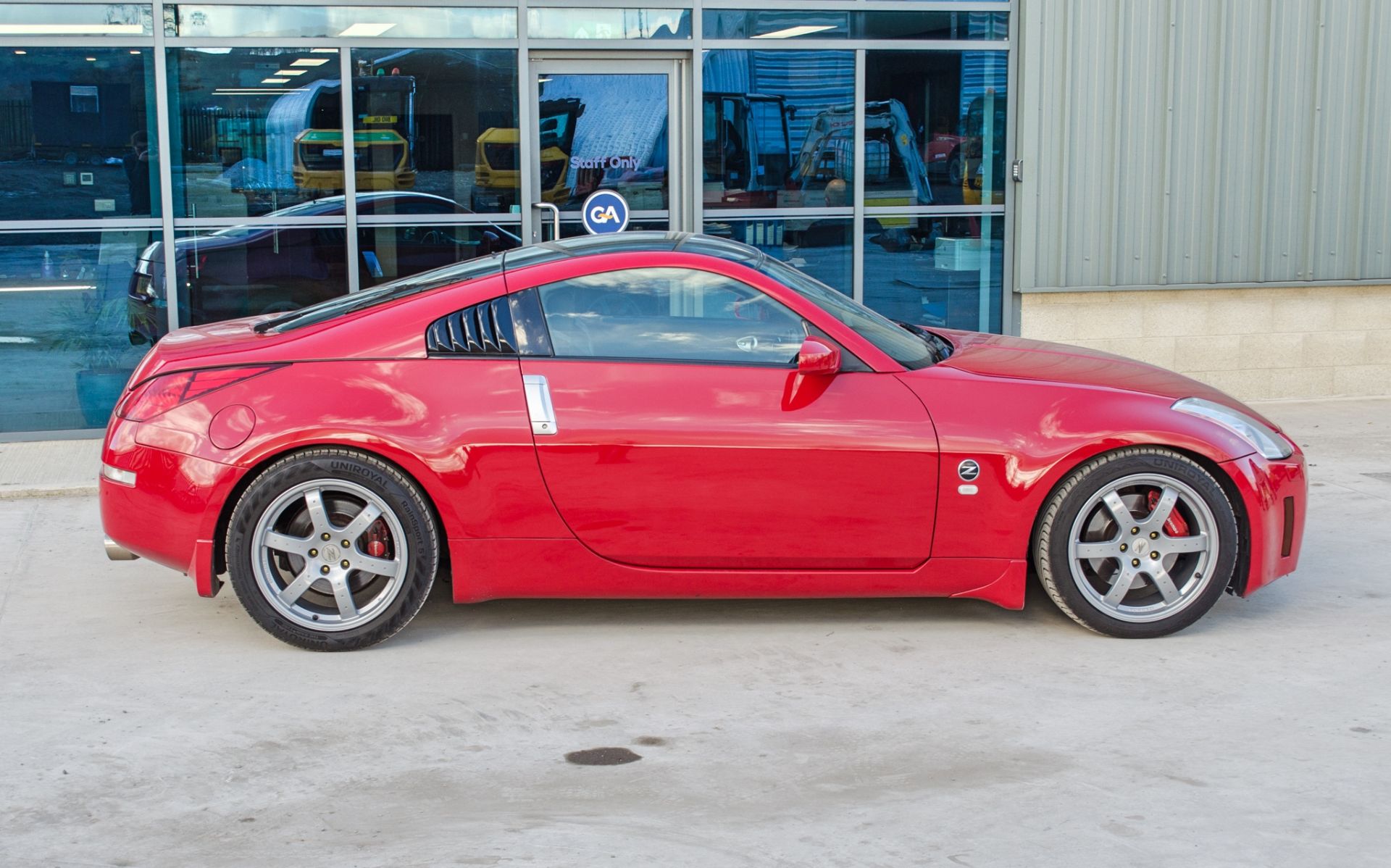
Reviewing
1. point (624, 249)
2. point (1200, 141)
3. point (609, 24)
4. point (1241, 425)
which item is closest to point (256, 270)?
point (609, 24)

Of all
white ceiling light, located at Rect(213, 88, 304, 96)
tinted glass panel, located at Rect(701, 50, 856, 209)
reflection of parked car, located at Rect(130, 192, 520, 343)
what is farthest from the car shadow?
tinted glass panel, located at Rect(701, 50, 856, 209)

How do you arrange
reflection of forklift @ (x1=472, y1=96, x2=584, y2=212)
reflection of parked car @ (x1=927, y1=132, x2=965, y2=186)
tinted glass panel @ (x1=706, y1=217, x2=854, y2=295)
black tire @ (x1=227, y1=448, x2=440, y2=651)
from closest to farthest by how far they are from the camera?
1. black tire @ (x1=227, y1=448, x2=440, y2=651)
2. reflection of forklift @ (x1=472, y1=96, x2=584, y2=212)
3. tinted glass panel @ (x1=706, y1=217, x2=854, y2=295)
4. reflection of parked car @ (x1=927, y1=132, x2=965, y2=186)

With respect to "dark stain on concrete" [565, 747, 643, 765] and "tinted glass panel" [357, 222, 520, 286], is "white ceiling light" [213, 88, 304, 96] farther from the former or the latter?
"dark stain on concrete" [565, 747, 643, 765]

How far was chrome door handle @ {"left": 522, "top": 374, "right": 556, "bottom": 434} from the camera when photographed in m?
5.29

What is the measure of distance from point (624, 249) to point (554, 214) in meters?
4.57

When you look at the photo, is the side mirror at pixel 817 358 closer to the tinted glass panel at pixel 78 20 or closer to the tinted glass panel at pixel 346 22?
the tinted glass panel at pixel 346 22

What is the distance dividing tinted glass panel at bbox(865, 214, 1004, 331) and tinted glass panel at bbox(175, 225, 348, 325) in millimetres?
3757

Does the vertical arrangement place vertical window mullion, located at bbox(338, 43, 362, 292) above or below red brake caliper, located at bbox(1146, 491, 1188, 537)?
above

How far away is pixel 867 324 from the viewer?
18.9 ft

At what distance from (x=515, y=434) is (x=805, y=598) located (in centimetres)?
152

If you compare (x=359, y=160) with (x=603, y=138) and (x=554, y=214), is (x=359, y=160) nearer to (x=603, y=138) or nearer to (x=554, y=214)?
(x=554, y=214)

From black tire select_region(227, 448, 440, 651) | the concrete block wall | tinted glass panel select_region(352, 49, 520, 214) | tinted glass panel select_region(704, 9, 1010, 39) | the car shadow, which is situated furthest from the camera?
the concrete block wall

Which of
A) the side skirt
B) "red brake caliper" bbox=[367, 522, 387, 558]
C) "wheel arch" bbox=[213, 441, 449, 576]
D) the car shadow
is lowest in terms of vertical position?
the car shadow

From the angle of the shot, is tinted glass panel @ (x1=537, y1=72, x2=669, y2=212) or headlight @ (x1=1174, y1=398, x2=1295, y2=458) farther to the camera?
tinted glass panel @ (x1=537, y1=72, x2=669, y2=212)
